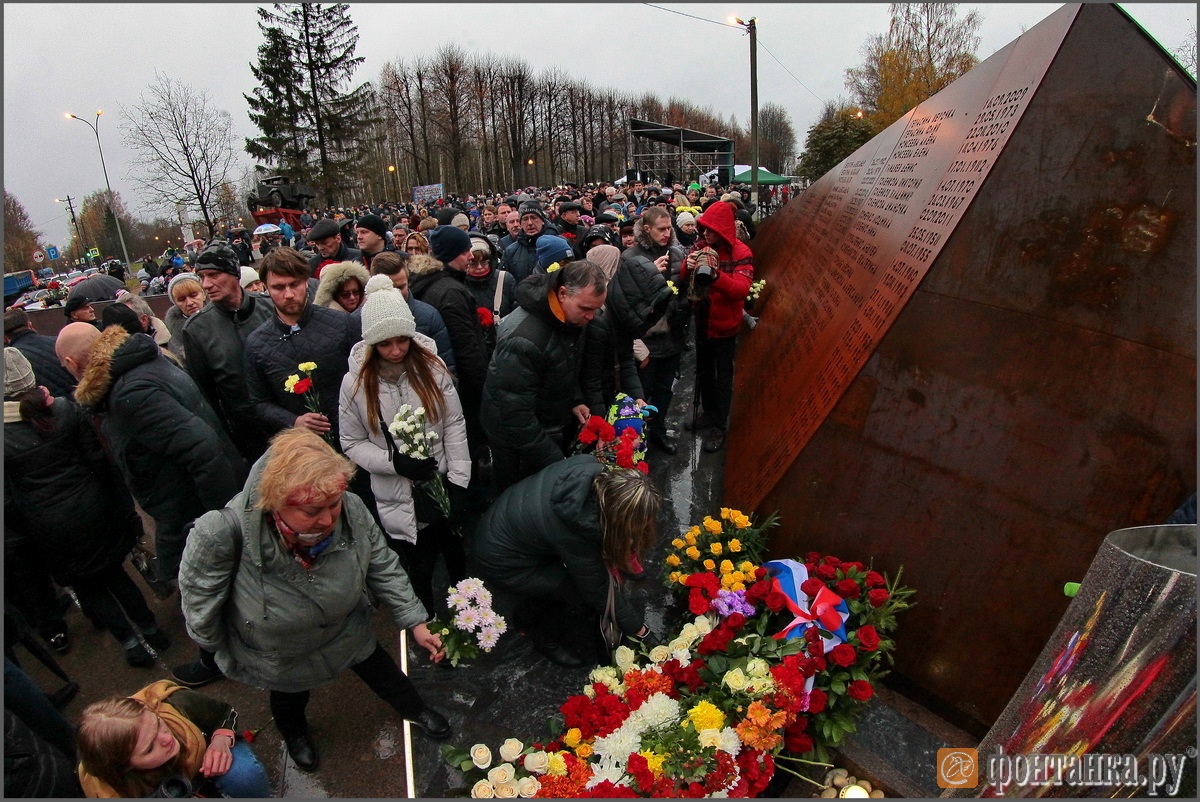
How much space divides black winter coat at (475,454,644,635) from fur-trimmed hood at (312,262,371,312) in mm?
2003

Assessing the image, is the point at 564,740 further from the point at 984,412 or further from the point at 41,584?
the point at 41,584

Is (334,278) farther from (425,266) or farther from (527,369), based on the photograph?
(527,369)

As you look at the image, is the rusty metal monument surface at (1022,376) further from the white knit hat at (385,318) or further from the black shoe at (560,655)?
the white knit hat at (385,318)

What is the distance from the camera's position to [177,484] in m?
3.24

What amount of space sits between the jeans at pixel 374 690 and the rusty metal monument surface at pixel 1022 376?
1980 mm

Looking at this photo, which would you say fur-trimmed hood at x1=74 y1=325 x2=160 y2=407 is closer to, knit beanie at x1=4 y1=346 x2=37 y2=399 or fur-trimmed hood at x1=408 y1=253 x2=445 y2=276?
knit beanie at x1=4 y1=346 x2=37 y2=399

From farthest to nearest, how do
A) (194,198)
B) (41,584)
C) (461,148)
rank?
(461,148) → (194,198) → (41,584)

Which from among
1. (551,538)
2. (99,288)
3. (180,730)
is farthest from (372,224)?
(180,730)

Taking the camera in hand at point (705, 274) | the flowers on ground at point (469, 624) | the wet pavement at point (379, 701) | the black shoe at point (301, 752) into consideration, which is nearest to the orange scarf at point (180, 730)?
the black shoe at point (301, 752)

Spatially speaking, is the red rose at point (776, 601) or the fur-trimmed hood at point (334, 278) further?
the fur-trimmed hood at point (334, 278)

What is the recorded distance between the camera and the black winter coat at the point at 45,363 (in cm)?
404

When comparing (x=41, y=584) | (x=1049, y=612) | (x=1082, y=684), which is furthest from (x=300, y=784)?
(x=1049, y=612)

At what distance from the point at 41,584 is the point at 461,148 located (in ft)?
130

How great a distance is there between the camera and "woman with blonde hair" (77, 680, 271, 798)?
1812mm
